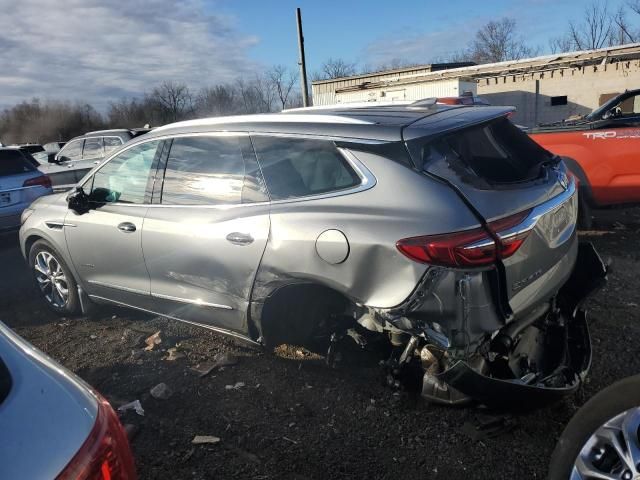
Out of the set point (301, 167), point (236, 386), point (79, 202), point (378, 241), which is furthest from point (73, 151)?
point (378, 241)

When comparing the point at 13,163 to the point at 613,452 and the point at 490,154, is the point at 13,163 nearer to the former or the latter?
the point at 490,154

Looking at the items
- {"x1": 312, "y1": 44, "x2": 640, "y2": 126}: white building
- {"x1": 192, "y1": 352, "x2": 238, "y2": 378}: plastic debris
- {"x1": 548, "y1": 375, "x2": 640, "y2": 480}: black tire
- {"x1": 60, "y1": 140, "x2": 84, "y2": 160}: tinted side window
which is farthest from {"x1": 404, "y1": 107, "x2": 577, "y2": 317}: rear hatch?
{"x1": 312, "y1": 44, "x2": 640, "y2": 126}: white building

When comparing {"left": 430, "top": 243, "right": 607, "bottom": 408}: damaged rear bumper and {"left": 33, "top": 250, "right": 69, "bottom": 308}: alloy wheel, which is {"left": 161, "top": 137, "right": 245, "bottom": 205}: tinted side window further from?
{"left": 33, "top": 250, "right": 69, "bottom": 308}: alloy wheel

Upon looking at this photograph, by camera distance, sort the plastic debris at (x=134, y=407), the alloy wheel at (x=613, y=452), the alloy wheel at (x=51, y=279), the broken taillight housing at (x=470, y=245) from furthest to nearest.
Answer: the alloy wheel at (x=51, y=279) → the plastic debris at (x=134, y=407) → the broken taillight housing at (x=470, y=245) → the alloy wheel at (x=613, y=452)

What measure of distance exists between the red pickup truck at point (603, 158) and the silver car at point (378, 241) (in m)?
3.29

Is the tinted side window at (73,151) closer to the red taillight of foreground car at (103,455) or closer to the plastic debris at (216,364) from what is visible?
the plastic debris at (216,364)

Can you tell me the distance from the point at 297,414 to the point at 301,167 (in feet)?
5.05

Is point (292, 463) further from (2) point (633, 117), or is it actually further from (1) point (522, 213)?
(2) point (633, 117)

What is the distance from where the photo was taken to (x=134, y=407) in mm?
3262

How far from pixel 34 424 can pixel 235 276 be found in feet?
6.26

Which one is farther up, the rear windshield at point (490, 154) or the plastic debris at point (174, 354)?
the rear windshield at point (490, 154)

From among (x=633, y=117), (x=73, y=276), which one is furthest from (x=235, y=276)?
(x=633, y=117)

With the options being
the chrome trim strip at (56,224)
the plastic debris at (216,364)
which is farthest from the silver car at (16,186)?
the plastic debris at (216,364)

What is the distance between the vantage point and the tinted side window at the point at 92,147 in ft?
38.8
